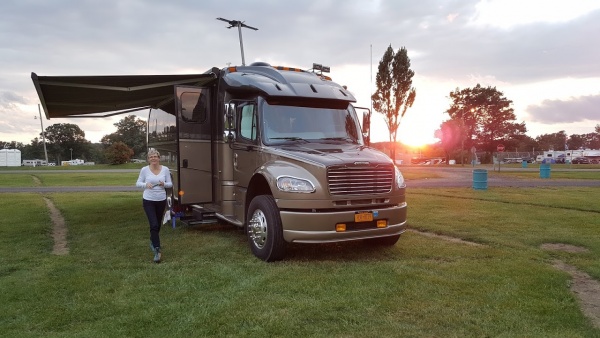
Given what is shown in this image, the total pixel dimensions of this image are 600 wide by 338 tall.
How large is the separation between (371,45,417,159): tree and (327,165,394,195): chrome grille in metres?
29.6

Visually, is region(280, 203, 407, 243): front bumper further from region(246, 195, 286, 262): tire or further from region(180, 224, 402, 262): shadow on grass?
region(180, 224, 402, 262): shadow on grass

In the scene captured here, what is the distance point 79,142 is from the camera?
114m

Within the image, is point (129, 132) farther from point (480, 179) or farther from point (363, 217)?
point (363, 217)

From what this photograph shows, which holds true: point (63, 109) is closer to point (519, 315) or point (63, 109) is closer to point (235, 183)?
point (235, 183)

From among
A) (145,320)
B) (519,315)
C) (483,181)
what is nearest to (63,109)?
(145,320)

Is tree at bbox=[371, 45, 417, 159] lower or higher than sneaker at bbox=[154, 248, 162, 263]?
higher

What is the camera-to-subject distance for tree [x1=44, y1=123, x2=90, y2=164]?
11050cm

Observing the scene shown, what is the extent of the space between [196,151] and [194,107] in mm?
862

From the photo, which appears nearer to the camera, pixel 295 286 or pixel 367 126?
pixel 295 286

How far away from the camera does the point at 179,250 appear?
26.2ft

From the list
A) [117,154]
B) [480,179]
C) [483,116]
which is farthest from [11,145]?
[480,179]

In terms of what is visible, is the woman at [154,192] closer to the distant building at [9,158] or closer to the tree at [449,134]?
the tree at [449,134]

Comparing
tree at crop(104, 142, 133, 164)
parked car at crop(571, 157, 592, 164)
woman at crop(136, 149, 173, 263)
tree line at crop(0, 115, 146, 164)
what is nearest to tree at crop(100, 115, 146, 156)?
tree line at crop(0, 115, 146, 164)

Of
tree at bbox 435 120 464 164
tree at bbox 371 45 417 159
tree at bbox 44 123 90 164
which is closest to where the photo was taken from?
tree at bbox 371 45 417 159
